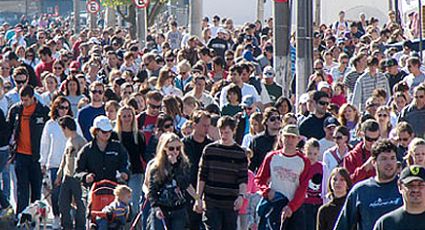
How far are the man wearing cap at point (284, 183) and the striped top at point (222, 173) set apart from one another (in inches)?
8.7

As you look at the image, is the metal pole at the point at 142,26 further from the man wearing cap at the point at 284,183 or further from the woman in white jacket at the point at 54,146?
the man wearing cap at the point at 284,183

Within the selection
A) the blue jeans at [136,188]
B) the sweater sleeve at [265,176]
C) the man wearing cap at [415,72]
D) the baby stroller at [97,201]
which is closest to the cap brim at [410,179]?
the sweater sleeve at [265,176]

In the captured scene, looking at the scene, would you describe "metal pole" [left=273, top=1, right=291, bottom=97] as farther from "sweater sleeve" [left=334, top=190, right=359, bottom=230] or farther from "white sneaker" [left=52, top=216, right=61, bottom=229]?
"sweater sleeve" [left=334, top=190, right=359, bottom=230]

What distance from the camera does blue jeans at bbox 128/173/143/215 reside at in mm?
15578

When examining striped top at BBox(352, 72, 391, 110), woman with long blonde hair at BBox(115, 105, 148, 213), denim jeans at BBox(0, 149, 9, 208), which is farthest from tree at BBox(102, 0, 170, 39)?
woman with long blonde hair at BBox(115, 105, 148, 213)

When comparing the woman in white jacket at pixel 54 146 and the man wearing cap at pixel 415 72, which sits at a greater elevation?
the man wearing cap at pixel 415 72

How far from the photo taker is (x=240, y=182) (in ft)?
44.7

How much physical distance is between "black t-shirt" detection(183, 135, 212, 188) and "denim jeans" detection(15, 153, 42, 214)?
3216 mm

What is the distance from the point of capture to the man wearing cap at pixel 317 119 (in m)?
15.2

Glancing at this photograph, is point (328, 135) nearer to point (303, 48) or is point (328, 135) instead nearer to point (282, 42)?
point (303, 48)

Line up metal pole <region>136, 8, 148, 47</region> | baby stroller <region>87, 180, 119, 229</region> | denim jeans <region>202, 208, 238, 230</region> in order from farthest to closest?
metal pole <region>136, 8, 148, 47</region> < baby stroller <region>87, 180, 119, 229</region> < denim jeans <region>202, 208, 238, 230</region>

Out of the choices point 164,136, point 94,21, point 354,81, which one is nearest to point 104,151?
point 164,136

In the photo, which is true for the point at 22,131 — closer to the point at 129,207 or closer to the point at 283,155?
the point at 129,207

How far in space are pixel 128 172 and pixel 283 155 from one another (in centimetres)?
214
